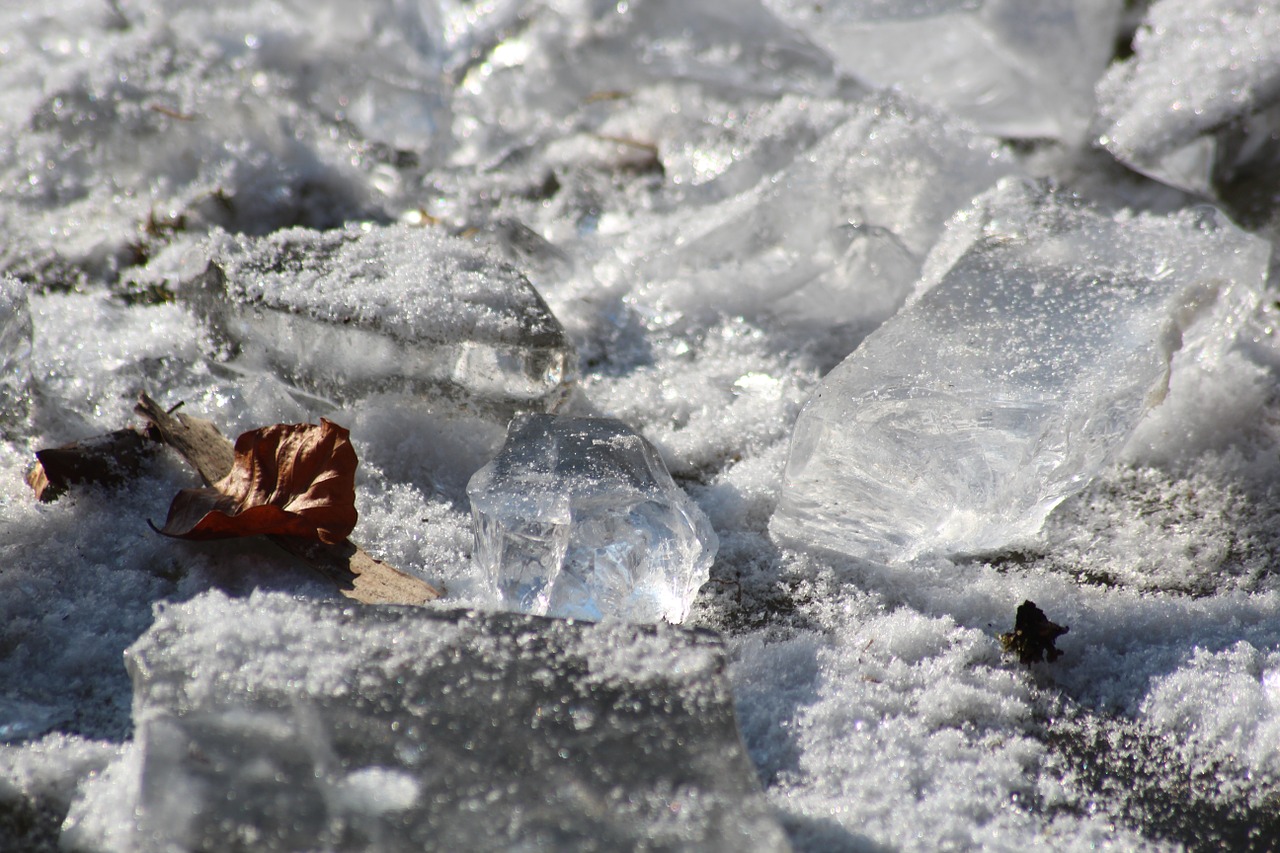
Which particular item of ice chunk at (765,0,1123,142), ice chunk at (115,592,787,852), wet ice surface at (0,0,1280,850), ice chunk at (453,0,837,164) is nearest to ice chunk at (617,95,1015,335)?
wet ice surface at (0,0,1280,850)

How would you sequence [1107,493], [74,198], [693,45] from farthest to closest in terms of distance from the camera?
[693,45] < [74,198] < [1107,493]

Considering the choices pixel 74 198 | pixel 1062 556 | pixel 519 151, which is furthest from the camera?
pixel 519 151

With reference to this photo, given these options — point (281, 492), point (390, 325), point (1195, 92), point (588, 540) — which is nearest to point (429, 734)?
point (588, 540)

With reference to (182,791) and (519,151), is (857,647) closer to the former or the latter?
(182,791)

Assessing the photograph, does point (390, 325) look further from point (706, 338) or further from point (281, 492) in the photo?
point (706, 338)

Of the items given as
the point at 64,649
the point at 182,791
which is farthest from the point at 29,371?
the point at 182,791

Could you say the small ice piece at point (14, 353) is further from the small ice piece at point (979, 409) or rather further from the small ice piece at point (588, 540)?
the small ice piece at point (979, 409)

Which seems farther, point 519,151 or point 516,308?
point 519,151

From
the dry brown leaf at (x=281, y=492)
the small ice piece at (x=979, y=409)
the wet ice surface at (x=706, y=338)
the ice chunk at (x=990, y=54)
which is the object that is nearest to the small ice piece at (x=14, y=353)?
→ the wet ice surface at (x=706, y=338)
